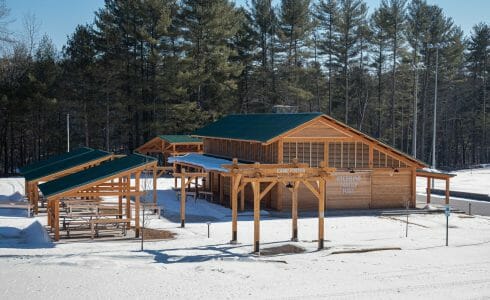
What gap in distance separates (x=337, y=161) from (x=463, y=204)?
Answer: 887 cm

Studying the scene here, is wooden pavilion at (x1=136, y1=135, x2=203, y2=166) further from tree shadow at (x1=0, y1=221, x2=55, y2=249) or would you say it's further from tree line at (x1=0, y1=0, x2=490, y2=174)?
tree shadow at (x1=0, y1=221, x2=55, y2=249)

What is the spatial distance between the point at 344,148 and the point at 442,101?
4185 cm

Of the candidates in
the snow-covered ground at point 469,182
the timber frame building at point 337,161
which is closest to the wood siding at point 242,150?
the timber frame building at point 337,161

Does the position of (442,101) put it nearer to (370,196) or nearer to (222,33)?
(222,33)

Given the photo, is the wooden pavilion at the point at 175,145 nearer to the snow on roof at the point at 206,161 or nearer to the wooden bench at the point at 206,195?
the snow on roof at the point at 206,161

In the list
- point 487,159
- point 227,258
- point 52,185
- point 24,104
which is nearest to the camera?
point 227,258

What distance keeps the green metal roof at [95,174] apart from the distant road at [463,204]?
1691cm

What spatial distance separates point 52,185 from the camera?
888 inches

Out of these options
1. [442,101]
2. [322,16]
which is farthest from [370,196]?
[442,101]

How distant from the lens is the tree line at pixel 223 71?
5053 centimetres

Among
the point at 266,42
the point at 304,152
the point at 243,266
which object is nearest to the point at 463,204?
the point at 304,152

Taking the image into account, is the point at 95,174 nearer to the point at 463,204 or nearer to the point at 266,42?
the point at 463,204

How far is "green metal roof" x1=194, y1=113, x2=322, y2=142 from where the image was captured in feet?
99.6

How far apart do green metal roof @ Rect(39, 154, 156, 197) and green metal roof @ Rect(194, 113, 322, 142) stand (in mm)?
8727
